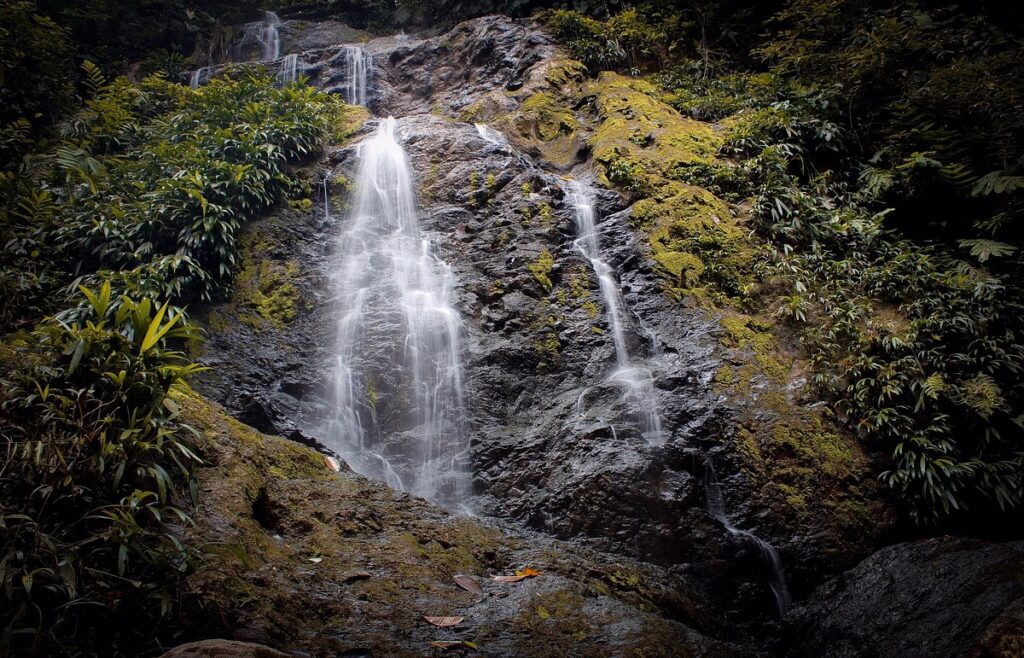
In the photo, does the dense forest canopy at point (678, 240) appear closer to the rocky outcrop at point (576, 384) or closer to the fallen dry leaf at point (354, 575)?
the rocky outcrop at point (576, 384)

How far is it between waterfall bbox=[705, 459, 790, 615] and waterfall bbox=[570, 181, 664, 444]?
64cm

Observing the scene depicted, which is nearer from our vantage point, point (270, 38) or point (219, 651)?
point (219, 651)

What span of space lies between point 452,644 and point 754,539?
337 centimetres

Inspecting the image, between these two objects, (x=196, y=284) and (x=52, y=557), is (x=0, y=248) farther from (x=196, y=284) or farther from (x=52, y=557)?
(x=52, y=557)

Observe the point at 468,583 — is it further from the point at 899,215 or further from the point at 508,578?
the point at 899,215

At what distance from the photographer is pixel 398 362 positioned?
288 inches

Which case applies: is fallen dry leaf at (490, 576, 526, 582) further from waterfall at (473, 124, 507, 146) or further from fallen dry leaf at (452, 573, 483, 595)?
waterfall at (473, 124, 507, 146)

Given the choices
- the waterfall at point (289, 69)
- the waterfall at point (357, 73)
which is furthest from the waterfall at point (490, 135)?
the waterfall at point (289, 69)

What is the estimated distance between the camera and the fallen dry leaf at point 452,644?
3.16 meters

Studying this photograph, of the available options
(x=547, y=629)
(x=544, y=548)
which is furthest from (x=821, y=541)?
(x=547, y=629)

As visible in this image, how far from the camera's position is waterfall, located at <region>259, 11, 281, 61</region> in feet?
55.9

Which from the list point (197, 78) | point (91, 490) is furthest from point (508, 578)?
point (197, 78)

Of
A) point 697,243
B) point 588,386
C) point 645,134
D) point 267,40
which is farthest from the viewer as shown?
point 267,40

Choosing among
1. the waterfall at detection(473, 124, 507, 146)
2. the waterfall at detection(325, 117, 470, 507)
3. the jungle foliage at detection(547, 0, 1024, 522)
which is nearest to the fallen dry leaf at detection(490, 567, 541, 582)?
the waterfall at detection(325, 117, 470, 507)
